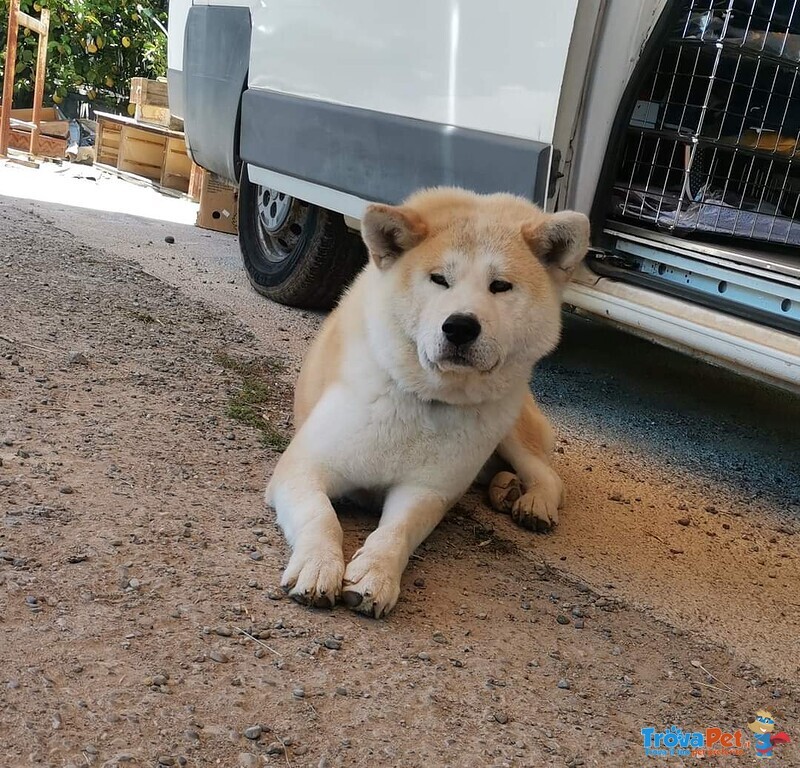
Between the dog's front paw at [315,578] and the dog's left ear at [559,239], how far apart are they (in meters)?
1.00

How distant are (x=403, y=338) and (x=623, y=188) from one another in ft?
4.67

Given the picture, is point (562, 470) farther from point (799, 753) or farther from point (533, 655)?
point (799, 753)

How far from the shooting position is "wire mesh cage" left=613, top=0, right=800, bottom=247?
3223 mm

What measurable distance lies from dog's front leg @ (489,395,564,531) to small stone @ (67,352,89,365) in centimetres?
164

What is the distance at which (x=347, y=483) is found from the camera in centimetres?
254

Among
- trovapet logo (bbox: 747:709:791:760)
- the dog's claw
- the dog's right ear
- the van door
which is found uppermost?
the van door

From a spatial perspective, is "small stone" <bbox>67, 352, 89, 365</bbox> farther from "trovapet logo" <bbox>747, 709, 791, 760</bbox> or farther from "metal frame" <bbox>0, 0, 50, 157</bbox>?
"metal frame" <bbox>0, 0, 50, 157</bbox>

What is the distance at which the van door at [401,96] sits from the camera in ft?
10.2

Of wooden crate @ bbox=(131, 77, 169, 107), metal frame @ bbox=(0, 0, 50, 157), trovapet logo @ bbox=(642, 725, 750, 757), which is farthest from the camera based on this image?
wooden crate @ bbox=(131, 77, 169, 107)

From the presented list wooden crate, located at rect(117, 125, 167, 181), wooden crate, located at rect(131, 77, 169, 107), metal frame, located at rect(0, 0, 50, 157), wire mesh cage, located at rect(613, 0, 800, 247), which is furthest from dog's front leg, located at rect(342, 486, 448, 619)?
metal frame, located at rect(0, 0, 50, 157)

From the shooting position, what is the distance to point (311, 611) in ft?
6.82

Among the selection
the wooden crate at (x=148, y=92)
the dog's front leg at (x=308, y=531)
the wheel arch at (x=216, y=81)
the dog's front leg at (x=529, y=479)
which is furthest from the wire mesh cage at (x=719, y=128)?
the wooden crate at (x=148, y=92)

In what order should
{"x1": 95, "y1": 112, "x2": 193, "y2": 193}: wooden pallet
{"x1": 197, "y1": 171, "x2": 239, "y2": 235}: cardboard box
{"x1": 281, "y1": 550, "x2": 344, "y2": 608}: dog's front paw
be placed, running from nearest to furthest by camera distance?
{"x1": 281, "y1": 550, "x2": 344, "y2": 608}: dog's front paw
{"x1": 197, "y1": 171, "x2": 239, "y2": 235}: cardboard box
{"x1": 95, "y1": 112, "x2": 193, "y2": 193}: wooden pallet

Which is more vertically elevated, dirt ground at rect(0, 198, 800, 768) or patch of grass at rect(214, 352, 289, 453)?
dirt ground at rect(0, 198, 800, 768)
